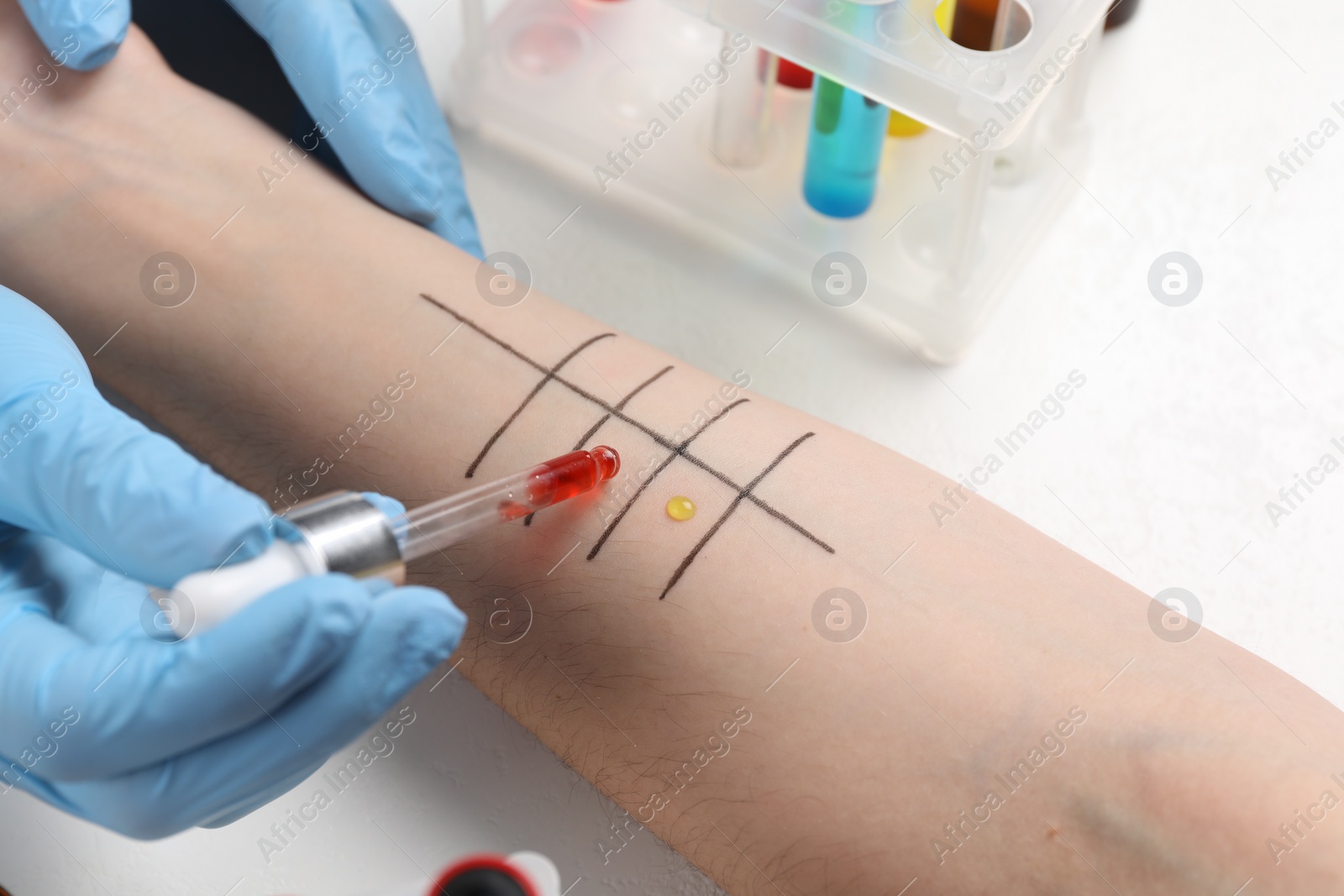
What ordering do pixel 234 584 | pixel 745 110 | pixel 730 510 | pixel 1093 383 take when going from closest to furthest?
pixel 234 584, pixel 730 510, pixel 1093 383, pixel 745 110

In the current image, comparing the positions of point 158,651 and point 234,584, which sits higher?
point 234,584

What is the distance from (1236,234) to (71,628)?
7.73ft

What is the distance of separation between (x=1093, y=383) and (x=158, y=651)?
5.88 feet

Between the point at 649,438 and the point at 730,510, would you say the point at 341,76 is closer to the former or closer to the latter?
the point at 649,438

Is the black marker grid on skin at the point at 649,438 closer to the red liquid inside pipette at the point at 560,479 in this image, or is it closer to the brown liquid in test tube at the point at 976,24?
the red liquid inside pipette at the point at 560,479

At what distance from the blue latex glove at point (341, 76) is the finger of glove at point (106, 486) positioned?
0.71 metres

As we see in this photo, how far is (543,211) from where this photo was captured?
2.51 meters

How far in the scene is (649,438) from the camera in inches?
71.1

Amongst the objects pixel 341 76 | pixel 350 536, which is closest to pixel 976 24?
pixel 341 76

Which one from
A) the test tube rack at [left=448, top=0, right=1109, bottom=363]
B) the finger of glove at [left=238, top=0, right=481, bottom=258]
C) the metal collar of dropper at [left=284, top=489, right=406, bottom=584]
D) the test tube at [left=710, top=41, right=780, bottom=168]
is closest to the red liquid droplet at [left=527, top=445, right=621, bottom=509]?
the metal collar of dropper at [left=284, top=489, right=406, bottom=584]

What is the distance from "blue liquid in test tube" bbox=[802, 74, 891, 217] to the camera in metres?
2.22

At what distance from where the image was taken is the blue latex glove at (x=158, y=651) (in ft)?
4.21

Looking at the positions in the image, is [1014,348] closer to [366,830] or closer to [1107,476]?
[1107,476]

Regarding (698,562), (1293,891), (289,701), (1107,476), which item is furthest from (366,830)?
(1107,476)
